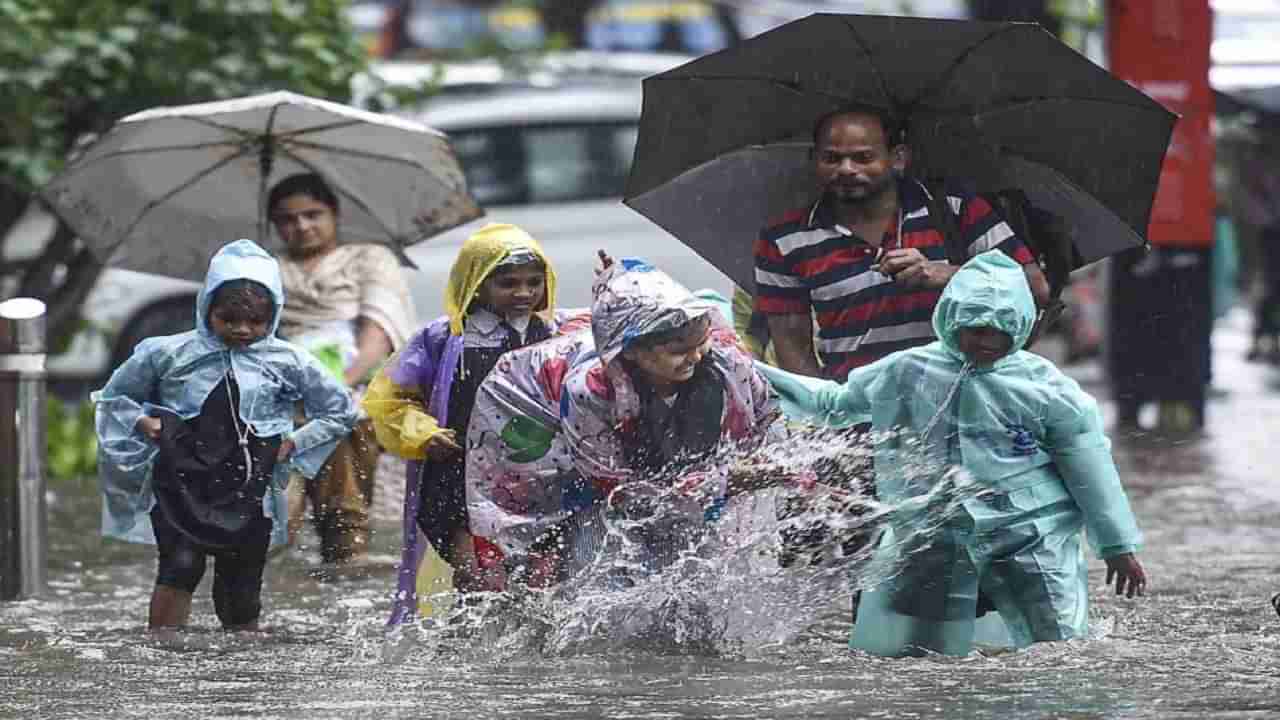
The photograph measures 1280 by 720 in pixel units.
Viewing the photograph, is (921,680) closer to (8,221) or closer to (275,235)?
(275,235)

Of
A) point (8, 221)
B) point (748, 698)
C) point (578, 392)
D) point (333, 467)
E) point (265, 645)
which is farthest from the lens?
point (8, 221)

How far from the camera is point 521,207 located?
17.2 metres

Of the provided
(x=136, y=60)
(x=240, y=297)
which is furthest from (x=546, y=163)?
(x=240, y=297)

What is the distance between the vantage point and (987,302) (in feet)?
24.1

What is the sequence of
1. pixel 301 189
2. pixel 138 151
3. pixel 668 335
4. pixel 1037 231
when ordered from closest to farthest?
pixel 668 335 < pixel 1037 231 < pixel 301 189 < pixel 138 151

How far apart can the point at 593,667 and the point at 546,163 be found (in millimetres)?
10183

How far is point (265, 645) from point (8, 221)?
21.0 feet

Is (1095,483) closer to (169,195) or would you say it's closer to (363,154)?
(363,154)

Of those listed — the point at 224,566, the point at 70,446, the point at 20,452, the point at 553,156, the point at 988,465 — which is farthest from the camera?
the point at 553,156

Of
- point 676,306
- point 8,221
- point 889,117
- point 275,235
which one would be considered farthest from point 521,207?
point 676,306

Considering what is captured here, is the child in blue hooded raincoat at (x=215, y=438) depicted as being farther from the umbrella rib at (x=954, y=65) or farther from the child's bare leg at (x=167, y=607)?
the umbrella rib at (x=954, y=65)

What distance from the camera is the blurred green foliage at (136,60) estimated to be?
496 inches

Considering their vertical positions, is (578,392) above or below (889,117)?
below

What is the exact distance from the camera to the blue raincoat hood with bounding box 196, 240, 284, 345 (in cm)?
841
